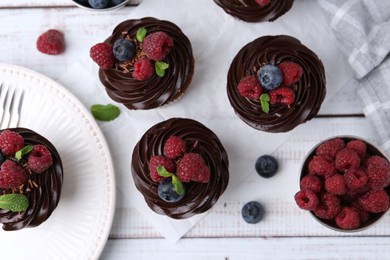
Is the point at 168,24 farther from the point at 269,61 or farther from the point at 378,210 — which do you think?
the point at 378,210

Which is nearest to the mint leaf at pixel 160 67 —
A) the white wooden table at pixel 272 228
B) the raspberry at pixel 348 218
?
the white wooden table at pixel 272 228

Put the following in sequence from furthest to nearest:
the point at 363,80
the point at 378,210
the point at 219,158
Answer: the point at 363,80
the point at 219,158
the point at 378,210

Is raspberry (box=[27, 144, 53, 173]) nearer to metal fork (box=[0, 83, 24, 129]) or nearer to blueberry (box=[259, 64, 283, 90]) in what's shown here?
metal fork (box=[0, 83, 24, 129])

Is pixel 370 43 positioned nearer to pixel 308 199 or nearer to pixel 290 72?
pixel 290 72

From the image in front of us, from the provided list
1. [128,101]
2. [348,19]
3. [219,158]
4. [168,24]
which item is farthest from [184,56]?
[348,19]

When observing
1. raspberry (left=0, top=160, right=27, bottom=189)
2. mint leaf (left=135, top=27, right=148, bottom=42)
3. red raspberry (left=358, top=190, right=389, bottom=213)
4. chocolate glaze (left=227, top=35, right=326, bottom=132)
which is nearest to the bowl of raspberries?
red raspberry (left=358, top=190, right=389, bottom=213)

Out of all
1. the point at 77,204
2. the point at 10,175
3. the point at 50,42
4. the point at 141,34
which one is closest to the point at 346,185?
the point at 141,34
